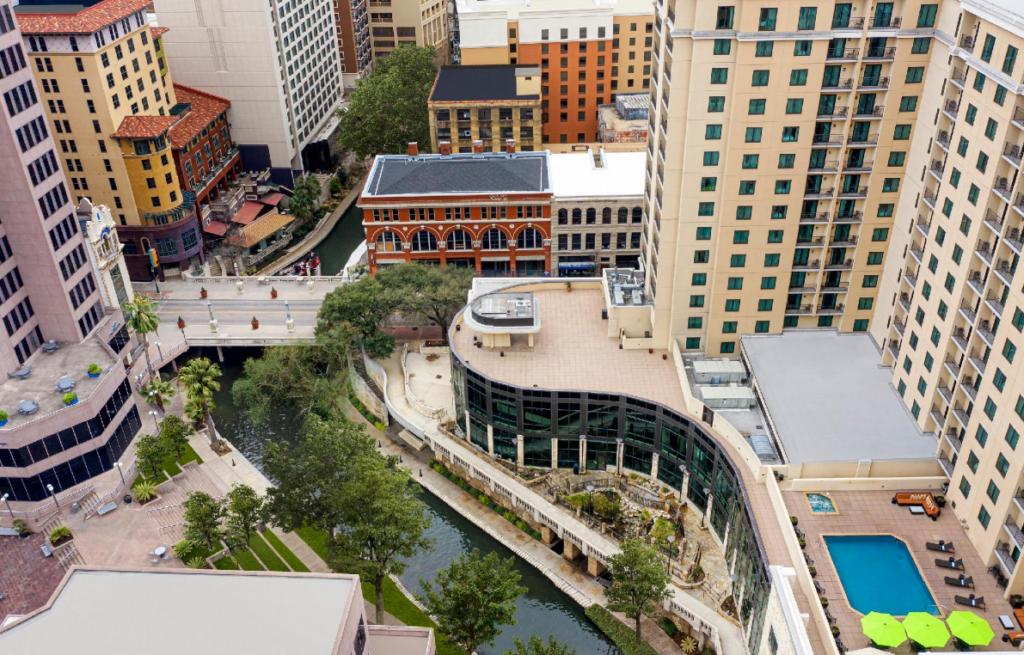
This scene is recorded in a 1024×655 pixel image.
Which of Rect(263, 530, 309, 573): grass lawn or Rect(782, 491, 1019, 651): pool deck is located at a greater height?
Rect(782, 491, 1019, 651): pool deck

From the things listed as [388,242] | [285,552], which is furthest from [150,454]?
[388,242]

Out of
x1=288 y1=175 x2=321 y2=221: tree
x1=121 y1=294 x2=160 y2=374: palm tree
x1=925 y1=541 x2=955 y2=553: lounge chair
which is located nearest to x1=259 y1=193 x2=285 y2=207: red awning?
x1=288 y1=175 x2=321 y2=221: tree

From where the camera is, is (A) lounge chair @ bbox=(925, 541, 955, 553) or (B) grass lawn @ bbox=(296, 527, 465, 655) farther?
(B) grass lawn @ bbox=(296, 527, 465, 655)

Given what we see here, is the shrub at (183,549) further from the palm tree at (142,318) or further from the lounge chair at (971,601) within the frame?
→ the lounge chair at (971,601)

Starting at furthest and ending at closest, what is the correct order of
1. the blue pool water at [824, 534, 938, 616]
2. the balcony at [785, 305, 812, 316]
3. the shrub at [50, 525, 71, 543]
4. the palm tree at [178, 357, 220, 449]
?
the palm tree at [178, 357, 220, 449] < the balcony at [785, 305, 812, 316] < the shrub at [50, 525, 71, 543] < the blue pool water at [824, 534, 938, 616]

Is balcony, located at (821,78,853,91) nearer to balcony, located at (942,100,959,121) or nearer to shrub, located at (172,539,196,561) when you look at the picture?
balcony, located at (942,100,959,121)

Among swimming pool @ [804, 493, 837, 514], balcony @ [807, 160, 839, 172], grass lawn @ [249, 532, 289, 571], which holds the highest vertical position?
balcony @ [807, 160, 839, 172]

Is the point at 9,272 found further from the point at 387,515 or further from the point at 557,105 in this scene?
the point at 557,105
